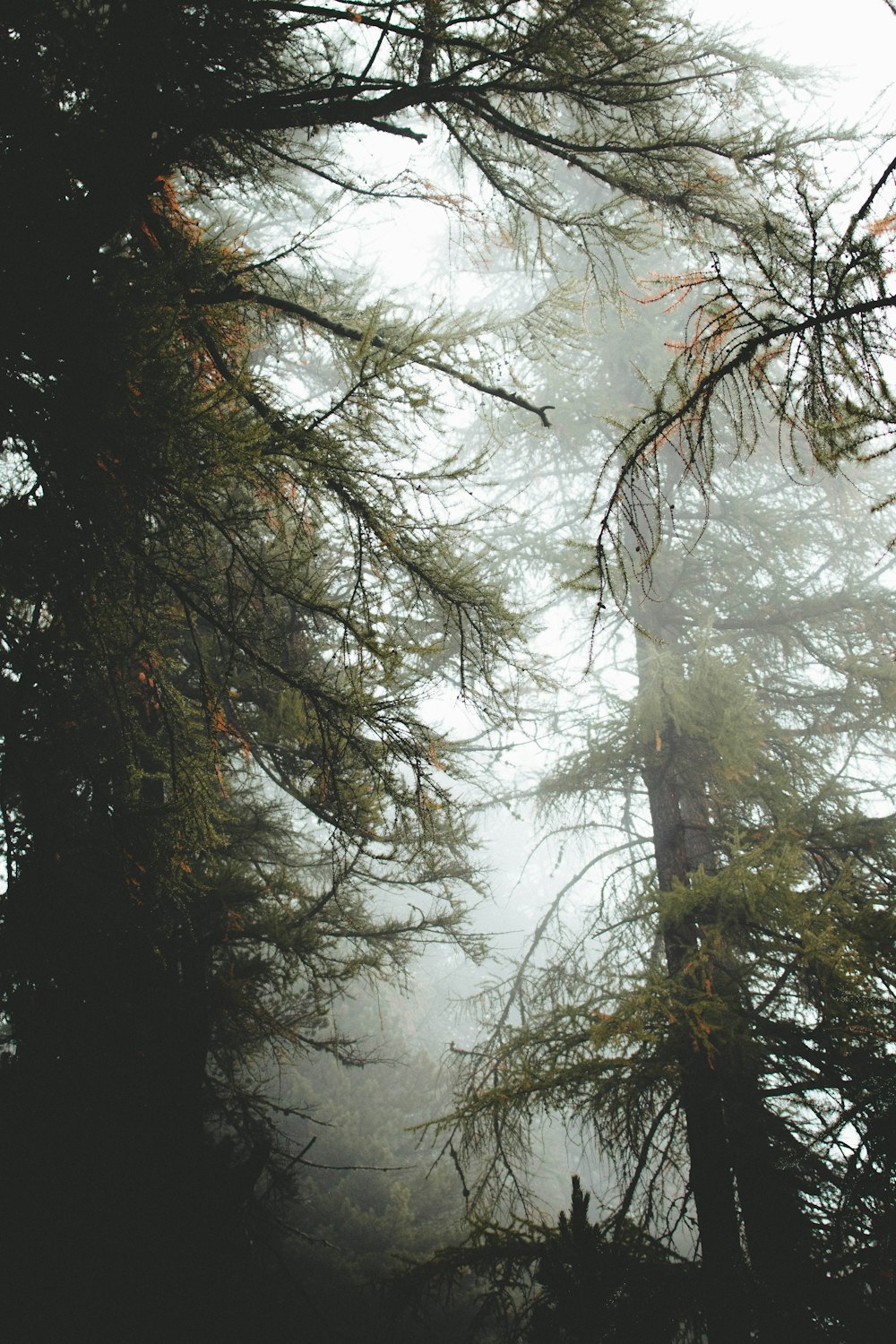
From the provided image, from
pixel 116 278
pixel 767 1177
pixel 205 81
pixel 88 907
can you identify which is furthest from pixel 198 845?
pixel 767 1177

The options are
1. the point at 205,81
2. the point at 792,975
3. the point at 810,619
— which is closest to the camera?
the point at 205,81

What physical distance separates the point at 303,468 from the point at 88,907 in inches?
109

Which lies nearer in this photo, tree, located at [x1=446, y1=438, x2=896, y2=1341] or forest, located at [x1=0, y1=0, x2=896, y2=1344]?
forest, located at [x1=0, y1=0, x2=896, y2=1344]

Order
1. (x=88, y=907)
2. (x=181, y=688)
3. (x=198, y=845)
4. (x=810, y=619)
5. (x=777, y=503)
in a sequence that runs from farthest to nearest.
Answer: (x=777, y=503) → (x=810, y=619) → (x=181, y=688) → (x=88, y=907) → (x=198, y=845)

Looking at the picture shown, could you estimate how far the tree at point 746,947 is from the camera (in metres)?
3.20

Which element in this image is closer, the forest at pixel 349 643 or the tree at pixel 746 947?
the forest at pixel 349 643

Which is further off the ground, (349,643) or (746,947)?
(349,643)

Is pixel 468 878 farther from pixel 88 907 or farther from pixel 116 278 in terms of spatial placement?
pixel 116 278

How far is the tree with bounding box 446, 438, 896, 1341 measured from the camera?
10.5ft

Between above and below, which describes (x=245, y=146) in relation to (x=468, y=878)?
above

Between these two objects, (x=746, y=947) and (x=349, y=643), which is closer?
(x=349, y=643)

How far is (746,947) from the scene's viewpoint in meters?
4.67

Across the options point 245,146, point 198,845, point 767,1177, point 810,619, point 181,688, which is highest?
point 810,619

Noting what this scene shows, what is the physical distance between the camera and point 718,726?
5.62 meters
